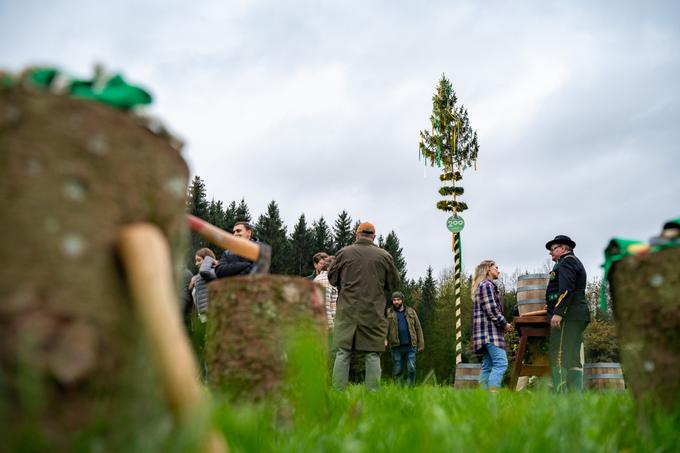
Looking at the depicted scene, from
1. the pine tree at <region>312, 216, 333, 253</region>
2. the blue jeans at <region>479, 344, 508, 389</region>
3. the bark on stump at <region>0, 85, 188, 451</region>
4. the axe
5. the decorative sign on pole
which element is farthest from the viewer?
the pine tree at <region>312, 216, 333, 253</region>

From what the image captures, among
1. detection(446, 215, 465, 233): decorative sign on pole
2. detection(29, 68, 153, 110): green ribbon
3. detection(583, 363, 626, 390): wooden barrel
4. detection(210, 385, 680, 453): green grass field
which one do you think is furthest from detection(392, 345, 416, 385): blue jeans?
detection(29, 68, 153, 110): green ribbon

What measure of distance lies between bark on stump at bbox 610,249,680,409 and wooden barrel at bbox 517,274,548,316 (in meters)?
6.37

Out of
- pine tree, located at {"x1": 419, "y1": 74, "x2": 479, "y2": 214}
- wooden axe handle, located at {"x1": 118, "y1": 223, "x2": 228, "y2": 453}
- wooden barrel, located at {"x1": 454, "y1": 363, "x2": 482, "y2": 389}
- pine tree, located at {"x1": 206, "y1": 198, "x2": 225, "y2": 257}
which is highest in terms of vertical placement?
pine tree, located at {"x1": 206, "y1": 198, "x2": 225, "y2": 257}

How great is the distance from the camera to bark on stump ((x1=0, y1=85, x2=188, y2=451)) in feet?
2.91

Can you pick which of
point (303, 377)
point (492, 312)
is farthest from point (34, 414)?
point (492, 312)

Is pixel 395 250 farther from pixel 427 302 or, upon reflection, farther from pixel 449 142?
pixel 449 142

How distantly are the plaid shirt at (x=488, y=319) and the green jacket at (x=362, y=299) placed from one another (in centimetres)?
139

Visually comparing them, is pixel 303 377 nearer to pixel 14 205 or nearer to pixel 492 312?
pixel 14 205

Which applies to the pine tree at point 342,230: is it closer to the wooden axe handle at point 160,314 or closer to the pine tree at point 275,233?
the pine tree at point 275,233

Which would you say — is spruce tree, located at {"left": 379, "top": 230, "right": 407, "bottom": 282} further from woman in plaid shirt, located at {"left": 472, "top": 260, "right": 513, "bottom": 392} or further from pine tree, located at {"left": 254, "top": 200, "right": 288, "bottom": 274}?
woman in plaid shirt, located at {"left": 472, "top": 260, "right": 513, "bottom": 392}

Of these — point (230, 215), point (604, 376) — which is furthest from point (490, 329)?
point (230, 215)

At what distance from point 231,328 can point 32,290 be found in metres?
1.72

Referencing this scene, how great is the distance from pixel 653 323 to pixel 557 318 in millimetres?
5303

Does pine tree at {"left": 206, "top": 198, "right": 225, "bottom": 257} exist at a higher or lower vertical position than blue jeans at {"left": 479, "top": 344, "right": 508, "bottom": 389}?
higher
